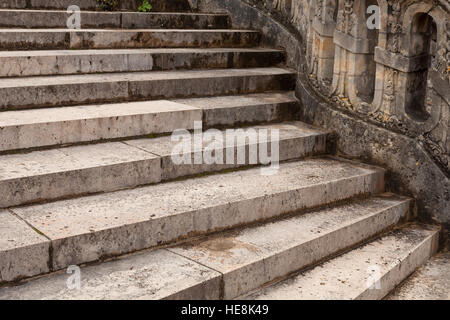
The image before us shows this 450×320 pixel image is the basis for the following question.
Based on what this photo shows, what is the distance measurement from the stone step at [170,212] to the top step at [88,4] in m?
2.99

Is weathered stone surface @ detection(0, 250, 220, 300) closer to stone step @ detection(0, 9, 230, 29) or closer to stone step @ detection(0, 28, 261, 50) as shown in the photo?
stone step @ detection(0, 28, 261, 50)

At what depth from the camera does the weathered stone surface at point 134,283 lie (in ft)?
9.77

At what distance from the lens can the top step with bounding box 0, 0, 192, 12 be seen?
6053 mm

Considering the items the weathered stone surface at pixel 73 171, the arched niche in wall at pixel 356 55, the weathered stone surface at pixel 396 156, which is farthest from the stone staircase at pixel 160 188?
the arched niche in wall at pixel 356 55

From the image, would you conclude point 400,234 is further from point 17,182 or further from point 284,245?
point 17,182

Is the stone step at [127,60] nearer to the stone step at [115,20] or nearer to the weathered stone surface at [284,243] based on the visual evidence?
the stone step at [115,20]

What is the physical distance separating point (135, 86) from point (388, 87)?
213cm

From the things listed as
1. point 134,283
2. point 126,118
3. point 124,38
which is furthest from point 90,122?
point 124,38

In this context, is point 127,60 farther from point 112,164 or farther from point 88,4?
point 112,164

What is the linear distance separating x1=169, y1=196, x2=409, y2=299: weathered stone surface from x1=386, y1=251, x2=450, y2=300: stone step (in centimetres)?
42

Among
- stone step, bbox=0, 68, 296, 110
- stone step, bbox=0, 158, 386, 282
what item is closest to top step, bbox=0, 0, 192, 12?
stone step, bbox=0, 68, 296, 110

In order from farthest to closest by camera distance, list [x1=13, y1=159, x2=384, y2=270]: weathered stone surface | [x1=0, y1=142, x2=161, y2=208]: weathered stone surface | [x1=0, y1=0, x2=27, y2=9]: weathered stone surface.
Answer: [x1=0, y1=0, x2=27, y2=9]: weathered stone surface
[x1=0, y1=142, x2=161, y2=208]: weathered stone surface
[x1=13, y1=159, x2=384, y2=270]: weathered stone surface

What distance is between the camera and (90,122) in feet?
14.4

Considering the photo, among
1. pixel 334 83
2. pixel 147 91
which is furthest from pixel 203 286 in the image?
pixel 334 83
